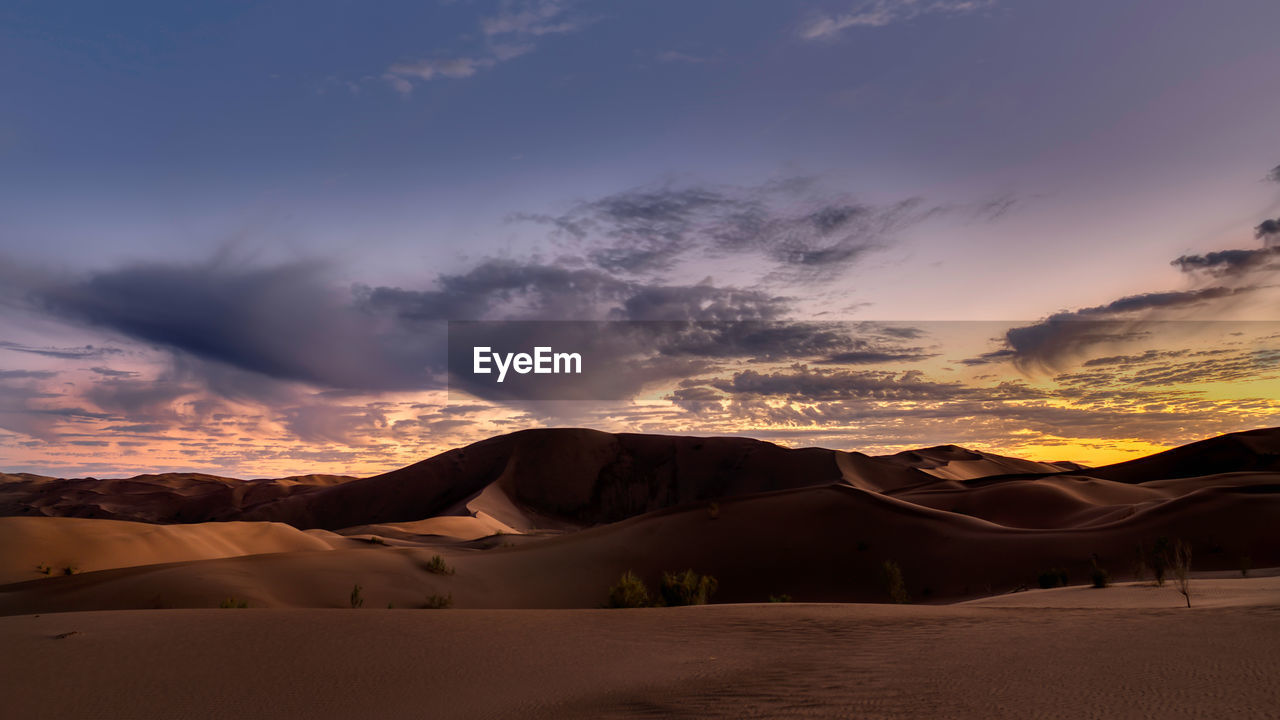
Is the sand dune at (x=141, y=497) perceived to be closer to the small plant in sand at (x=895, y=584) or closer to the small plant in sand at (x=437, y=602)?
the small plant in sand at (x=437, y=602)

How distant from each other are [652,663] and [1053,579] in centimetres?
1738

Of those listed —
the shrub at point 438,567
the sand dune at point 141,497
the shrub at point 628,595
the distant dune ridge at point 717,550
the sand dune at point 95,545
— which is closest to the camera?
the shrub at point 628,595

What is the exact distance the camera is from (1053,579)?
66.8ft

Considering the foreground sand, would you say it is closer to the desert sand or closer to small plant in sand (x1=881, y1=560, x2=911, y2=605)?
the desert sand

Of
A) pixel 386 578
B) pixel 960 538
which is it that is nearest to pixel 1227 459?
pixel 960 538

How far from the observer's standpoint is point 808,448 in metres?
89.4

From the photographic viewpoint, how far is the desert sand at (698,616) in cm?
584

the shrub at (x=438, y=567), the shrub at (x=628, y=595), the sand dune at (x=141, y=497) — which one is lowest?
the sand dune at (x=141, y=497)

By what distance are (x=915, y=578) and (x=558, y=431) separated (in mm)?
76986

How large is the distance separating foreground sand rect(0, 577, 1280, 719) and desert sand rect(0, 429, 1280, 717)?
0.04 metres

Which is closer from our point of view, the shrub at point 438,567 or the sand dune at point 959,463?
the shrub at point 438,567

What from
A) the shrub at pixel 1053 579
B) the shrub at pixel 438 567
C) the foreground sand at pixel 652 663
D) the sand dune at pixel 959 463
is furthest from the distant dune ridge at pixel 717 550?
the sand dune at pixel 959 463

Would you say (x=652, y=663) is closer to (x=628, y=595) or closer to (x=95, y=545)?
(x=628, y=595)

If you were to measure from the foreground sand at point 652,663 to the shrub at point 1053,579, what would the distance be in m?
10.8
